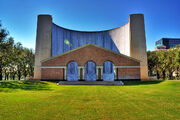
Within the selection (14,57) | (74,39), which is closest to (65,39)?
(74,39)

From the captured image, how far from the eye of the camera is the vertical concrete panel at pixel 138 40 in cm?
3325

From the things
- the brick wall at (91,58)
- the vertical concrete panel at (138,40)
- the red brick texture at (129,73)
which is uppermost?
the vertical concrete panel at (138,40)

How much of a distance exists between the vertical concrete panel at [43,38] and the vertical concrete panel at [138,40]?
22344 millimetres

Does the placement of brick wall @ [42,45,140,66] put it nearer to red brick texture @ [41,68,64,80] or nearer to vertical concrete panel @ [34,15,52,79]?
red brick texture @ [41,68,64,80]

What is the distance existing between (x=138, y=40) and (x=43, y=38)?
83.9 ft

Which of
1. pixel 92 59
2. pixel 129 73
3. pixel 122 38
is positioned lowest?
pixel 129 73

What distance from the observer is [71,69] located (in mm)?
34375

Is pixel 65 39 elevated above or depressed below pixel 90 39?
below

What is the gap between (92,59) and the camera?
86.1 ft

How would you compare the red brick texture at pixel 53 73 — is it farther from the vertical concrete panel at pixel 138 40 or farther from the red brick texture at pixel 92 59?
the vertical concrete panel at pixel 138 40

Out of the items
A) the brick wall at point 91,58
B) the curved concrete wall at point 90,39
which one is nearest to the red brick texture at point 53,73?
the brick wall at point 91,58

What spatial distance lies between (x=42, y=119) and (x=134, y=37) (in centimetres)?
3315

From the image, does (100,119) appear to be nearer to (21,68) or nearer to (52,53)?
(52,53)

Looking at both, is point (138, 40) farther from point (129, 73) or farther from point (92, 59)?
point (92, 59)
